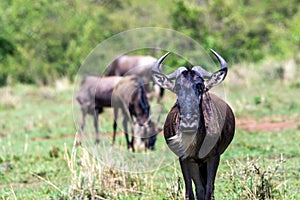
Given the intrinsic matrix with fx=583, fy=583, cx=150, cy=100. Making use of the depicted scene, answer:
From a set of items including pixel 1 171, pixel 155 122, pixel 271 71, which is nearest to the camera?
pixel 1 171

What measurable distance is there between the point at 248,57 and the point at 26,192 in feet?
53.5

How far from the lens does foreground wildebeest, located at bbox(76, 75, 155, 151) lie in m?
12.0

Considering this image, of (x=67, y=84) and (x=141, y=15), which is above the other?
(x=141, y=15)

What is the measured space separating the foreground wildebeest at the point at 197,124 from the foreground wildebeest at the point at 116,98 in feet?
16.5

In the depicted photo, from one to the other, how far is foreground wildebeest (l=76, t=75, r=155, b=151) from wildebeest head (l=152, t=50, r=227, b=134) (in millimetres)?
5530

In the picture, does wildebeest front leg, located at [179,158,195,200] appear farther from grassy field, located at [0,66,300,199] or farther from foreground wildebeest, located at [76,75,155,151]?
foreground wildebeest, located at [76,75,155,151]

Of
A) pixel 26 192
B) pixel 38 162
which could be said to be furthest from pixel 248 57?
pixel 26 192

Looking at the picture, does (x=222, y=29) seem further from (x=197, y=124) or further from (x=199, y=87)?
(x=197, y=124)

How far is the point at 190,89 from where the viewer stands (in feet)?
17.5

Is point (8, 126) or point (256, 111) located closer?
point (256, 111)

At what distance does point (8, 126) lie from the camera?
15.3m

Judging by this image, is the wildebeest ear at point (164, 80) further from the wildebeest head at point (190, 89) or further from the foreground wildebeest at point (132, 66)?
the foreground wildebeest at point (132, 66)

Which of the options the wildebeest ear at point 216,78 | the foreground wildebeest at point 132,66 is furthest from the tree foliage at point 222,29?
the wildebeest ear at point 216,78

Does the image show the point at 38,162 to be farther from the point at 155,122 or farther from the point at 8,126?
the point at 8,126
